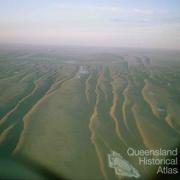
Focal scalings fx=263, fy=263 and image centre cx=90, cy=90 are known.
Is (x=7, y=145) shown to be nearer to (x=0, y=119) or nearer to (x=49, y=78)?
(x=0, y=119)

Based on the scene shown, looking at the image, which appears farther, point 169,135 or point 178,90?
point 178,90

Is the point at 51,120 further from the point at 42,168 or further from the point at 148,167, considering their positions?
the point at 148,167

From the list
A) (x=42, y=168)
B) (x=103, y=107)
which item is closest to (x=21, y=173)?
(x=42, y=168)

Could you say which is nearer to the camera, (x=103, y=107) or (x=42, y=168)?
(x=42, y=168)

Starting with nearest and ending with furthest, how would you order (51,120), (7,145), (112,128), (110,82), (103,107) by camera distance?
1. (7,145)
2. (112,128)
3. (51,120)
4. (103,107)
5. (110,82)

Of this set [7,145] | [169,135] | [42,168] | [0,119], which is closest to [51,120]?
[0,119]

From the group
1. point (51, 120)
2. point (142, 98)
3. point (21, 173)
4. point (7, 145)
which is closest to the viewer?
point (21, 173)
